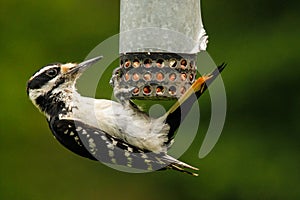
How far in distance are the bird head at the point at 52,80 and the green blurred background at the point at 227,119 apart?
417 centimetres

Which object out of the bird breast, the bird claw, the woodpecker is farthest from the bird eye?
the bird claw

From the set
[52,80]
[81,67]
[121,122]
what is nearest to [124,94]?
[121,122]

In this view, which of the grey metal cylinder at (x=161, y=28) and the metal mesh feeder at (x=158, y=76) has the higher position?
the grey metal cylinder at (x=161, y=28)

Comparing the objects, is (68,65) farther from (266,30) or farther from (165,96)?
(266,30)

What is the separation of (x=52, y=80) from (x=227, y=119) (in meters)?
4.59

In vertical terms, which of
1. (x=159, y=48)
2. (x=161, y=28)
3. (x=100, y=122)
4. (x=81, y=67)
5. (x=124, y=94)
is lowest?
(x=100, y=122)

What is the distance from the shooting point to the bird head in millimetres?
7230

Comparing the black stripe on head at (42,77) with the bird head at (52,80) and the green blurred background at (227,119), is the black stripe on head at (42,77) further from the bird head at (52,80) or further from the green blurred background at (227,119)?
the green blurred background at (227,119)

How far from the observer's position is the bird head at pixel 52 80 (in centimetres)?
723

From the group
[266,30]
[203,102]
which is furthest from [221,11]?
[203,102]

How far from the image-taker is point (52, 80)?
285 inches

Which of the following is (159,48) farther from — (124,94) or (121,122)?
(121,122)

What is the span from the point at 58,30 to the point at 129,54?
4580 millimetres

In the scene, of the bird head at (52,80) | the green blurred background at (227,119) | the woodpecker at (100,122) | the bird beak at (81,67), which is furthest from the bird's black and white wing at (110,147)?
the green blurred background at (227,119)
